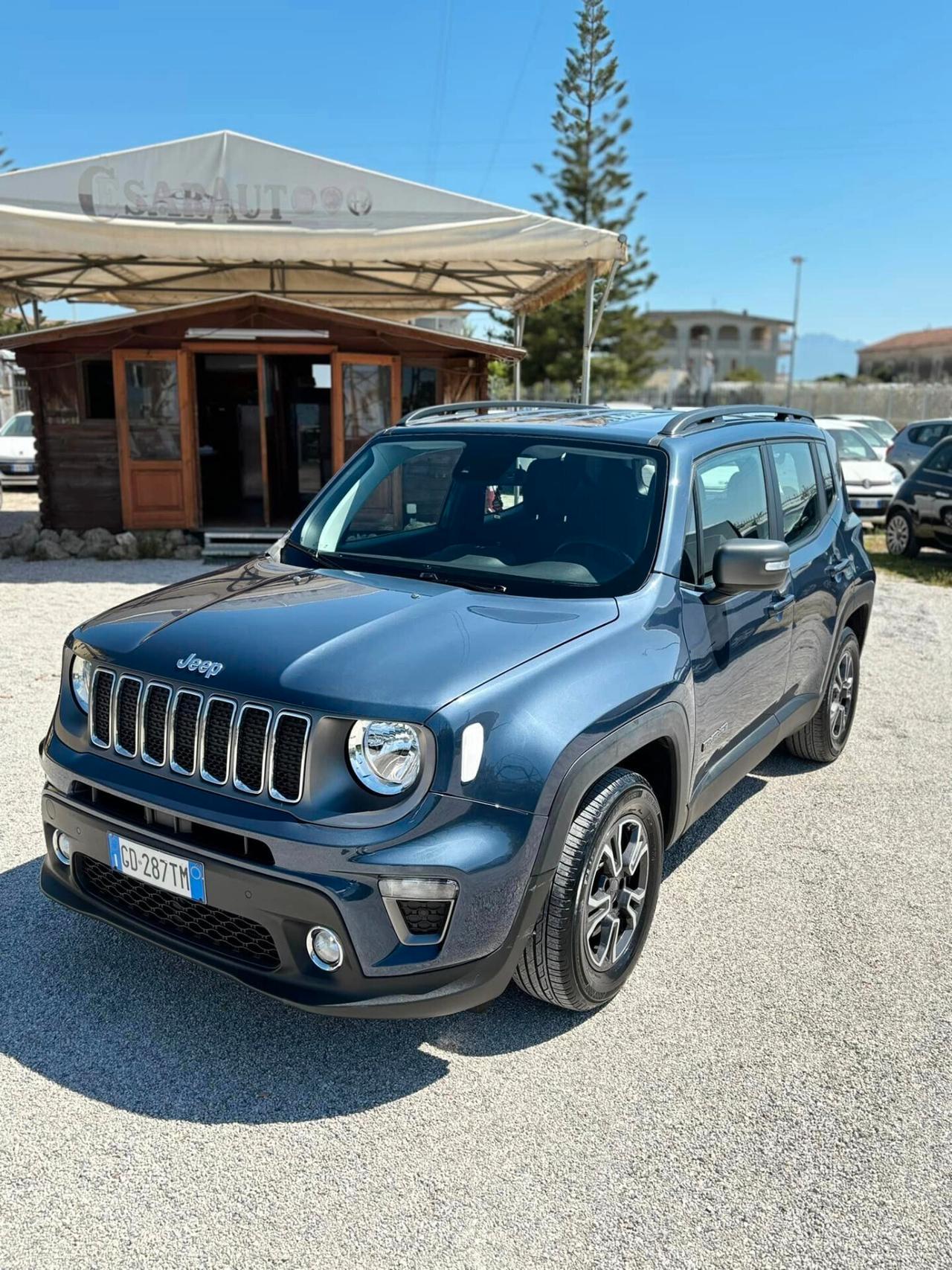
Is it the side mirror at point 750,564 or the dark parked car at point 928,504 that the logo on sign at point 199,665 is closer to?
the side mirror at point 750,564

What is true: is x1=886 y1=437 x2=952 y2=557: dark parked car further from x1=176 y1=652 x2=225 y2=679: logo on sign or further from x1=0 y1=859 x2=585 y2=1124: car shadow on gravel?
x1=176 y1=652 x2=225 y2=679: logo on sign

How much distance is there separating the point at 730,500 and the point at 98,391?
10.9m

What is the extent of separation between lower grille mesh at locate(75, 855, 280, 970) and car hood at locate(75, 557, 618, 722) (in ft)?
2.03

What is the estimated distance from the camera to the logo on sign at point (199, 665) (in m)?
2.76

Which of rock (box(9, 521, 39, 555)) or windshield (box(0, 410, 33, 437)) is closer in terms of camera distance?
rock (box(9, 521, 39, 555))

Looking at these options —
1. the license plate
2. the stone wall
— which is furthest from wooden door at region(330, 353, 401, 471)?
the license plate

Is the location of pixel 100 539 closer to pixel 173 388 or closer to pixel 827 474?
pixel 173 388

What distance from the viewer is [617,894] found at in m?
3.16

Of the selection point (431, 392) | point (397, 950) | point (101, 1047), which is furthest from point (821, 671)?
point (431, 392)

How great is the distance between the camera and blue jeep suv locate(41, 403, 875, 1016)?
8.36 ft

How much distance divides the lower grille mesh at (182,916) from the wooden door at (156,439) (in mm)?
10513

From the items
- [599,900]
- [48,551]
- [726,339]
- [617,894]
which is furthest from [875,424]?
[726,339]

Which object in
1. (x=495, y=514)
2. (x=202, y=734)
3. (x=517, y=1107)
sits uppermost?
(x=495, y=514)

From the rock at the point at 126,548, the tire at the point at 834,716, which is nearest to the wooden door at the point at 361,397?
the rock at the point at 126,548
